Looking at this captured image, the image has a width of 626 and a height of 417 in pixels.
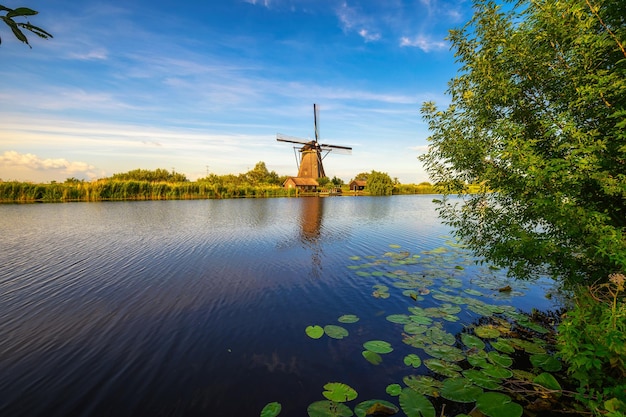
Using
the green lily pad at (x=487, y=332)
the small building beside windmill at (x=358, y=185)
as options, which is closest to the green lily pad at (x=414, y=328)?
the green lily pad at (x=487, y=332)

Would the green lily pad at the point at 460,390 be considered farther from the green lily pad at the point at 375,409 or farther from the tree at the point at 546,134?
the tree at the point at 546,134

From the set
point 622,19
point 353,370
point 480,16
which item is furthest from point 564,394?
point 480,16

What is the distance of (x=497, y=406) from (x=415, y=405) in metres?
1.43

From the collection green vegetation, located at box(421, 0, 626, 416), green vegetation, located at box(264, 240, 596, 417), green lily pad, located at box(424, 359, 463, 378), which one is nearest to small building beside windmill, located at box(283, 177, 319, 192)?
green vegetation, located at box(264, 240, 596, 417)

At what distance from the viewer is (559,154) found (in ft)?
22.5

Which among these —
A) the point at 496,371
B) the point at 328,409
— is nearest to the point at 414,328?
the point at 496,371

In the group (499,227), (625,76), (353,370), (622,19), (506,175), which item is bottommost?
(353,370)

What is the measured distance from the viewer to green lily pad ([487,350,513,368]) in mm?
5964

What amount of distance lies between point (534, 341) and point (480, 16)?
9.61 meters

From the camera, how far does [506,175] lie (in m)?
7.83

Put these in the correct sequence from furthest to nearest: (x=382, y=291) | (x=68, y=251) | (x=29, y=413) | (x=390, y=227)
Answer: (x=390, y=227)
(x=68, y=251)
(x=382, y=291)
(x=29, y=413)

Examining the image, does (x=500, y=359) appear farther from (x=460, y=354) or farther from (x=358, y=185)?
(x=358, y=185)

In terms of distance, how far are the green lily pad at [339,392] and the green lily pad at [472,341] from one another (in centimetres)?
369

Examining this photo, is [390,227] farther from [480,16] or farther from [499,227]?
[480,16]
